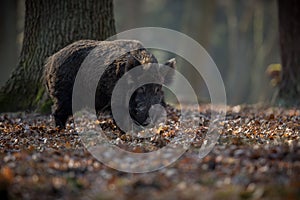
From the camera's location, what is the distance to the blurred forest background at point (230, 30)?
75.9 feet

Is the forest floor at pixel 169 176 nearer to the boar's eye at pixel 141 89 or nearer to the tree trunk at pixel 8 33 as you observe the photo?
the boar's eye at pixel 141 89

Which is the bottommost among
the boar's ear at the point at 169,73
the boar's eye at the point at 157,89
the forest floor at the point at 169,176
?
the forest floor at the point at 169,176

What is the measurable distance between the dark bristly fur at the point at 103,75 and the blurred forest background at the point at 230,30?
14.0 meters

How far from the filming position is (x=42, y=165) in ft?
19.1

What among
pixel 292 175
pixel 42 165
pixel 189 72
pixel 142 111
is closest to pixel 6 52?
pixel 189 72

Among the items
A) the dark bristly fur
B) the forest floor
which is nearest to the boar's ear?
the dark bristly fur

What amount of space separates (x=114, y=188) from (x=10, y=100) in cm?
737

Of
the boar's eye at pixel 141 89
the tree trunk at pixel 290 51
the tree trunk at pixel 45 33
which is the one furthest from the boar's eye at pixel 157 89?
the tree trunk at pixel 290 51

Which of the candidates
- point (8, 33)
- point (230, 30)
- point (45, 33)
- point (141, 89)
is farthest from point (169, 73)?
point (230, 30)

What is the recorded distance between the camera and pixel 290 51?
1420 centimetres

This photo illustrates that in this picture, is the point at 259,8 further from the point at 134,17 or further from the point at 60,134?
the point at 60,134

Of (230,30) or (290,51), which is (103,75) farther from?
(230,30)

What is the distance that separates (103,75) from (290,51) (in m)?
7.27

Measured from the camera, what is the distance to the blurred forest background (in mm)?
23141
